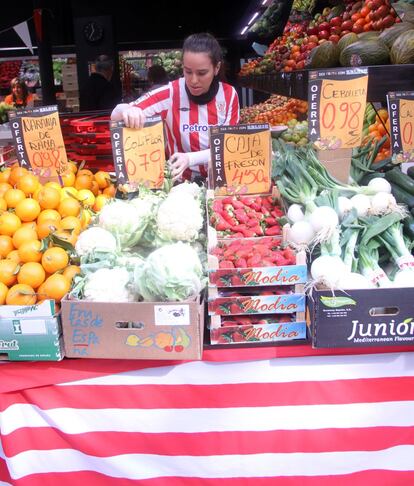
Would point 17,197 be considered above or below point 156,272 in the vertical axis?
above

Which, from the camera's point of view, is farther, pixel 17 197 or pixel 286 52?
pixel 286 52

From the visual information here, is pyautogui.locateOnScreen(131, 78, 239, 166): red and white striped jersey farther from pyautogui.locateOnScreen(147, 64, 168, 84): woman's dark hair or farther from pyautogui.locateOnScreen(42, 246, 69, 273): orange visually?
pyautogui.locateOnScreen(147, 64, 168, 84): woman's dark hair

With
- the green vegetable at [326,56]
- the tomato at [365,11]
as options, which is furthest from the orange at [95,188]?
the tomato at [365,11]

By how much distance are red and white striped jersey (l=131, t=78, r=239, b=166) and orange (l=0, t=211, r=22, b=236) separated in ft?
4.00

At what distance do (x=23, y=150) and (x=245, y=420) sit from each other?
4.94 ft

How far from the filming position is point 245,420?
4.80 ft

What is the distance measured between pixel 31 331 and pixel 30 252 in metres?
0.32

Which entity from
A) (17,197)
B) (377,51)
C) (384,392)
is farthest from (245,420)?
(377,51)

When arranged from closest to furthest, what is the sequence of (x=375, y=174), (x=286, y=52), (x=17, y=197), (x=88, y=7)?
1. (x=17, y=197)
2. (x=375, y=174)
3. (x=286, y=52)
4. (x=88, y=7)

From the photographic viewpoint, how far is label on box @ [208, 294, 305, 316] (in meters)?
1.39

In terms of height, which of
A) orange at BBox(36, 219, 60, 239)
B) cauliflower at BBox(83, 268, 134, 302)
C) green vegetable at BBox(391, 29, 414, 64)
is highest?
green vegetable at BBox(391, 29, 414, 64)

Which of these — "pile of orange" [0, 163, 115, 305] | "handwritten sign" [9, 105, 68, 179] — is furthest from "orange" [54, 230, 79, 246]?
"handwritten sign" [9, 105, 68, 179]

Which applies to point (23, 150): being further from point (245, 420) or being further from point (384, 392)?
point (384, 392)


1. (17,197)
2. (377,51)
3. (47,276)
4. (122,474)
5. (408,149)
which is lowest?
(122,474)
